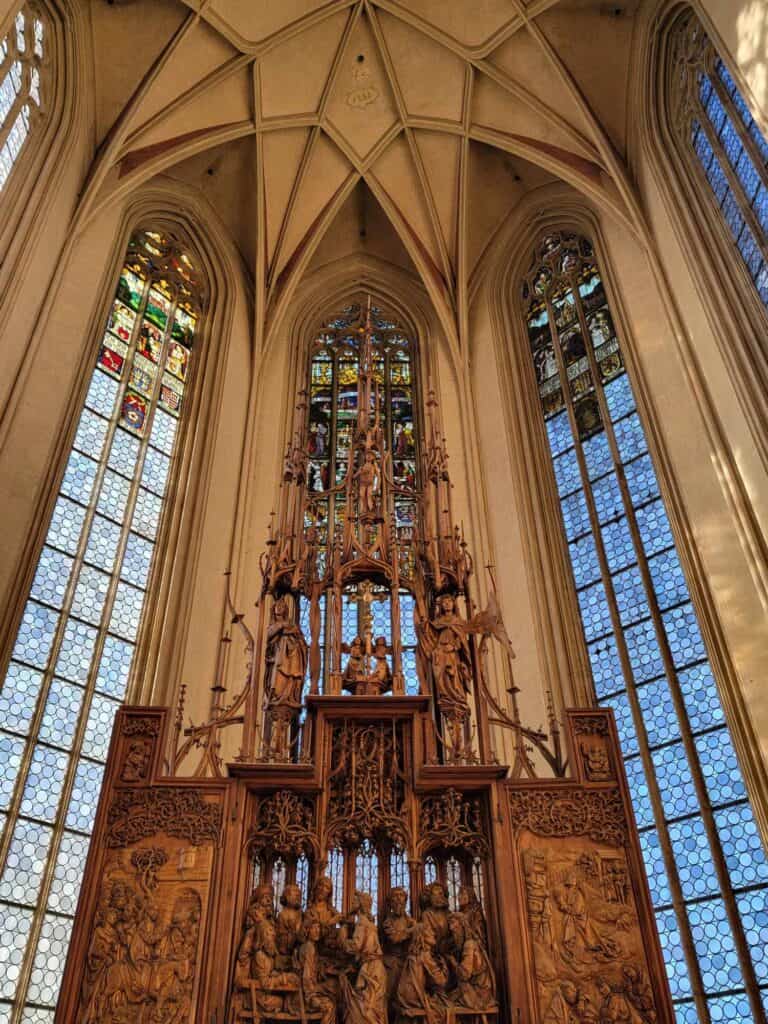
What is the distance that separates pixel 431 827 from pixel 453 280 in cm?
1046

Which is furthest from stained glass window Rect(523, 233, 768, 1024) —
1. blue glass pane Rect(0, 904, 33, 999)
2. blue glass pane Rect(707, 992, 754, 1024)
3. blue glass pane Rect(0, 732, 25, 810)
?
blue glass pane Rect(0, 732, 25, 810)

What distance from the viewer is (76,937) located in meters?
5.60

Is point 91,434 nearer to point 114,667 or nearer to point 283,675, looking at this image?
point 114,667

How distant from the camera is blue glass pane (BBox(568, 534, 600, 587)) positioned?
1084 cm

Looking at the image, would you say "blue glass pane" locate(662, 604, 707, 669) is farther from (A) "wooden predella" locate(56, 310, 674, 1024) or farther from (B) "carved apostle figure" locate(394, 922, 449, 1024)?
(B) "carved apostle figure" locate(394, 922, 449, 1024)

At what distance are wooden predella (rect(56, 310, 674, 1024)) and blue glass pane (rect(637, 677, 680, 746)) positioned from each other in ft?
9.26

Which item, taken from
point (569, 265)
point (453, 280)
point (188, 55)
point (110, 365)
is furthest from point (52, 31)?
point (569, 265)

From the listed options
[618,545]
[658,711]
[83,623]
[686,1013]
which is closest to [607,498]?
[618,545]

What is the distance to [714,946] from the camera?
25.9ft

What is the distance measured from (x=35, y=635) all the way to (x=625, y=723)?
5987 millimetres

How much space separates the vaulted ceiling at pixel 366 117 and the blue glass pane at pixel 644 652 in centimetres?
602

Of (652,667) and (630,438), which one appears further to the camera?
(630,438)

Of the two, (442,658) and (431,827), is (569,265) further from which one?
(431,827)

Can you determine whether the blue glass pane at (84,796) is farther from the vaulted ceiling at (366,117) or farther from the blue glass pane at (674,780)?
the vaulted ceiling at (366,117)
